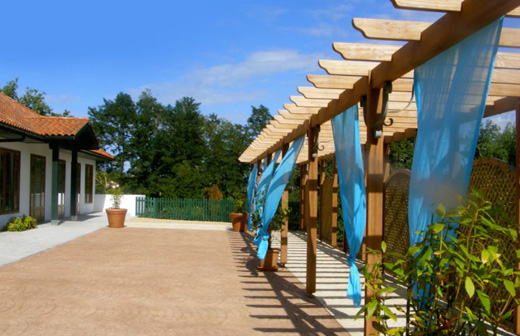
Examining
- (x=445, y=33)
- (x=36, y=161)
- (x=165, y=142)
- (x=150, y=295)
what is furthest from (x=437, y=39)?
(x=165, y=142)

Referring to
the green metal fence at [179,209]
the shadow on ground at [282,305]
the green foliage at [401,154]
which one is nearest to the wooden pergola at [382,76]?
the shadow on ground at [282,305]

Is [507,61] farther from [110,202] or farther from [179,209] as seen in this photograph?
[110,202]

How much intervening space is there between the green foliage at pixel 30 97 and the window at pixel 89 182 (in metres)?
20.2

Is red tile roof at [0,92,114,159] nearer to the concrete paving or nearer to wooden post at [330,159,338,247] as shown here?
the concrete paving

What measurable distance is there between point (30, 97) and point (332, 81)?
131ft

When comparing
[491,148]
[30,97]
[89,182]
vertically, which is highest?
[30,97]

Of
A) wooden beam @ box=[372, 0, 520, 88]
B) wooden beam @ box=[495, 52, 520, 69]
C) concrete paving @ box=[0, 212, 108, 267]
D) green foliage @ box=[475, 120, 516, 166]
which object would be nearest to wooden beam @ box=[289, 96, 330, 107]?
wooden beam @ box=[372, 0, 520, 88]

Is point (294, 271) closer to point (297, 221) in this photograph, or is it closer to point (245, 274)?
point (245, 274)

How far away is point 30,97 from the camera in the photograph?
129ft

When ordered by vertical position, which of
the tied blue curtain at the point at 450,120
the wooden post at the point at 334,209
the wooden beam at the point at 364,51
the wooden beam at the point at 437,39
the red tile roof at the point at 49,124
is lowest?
the wooden post at the point at 334,209

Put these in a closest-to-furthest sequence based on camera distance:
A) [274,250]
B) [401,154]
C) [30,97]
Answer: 1. [274,250]
2. [401,154]
3. [30,97]

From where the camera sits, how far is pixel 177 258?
32.8 ft

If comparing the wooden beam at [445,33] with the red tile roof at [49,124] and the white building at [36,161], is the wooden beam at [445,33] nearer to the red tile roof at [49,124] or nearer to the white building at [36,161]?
the white building at [36,161]

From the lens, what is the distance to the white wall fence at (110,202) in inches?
899
